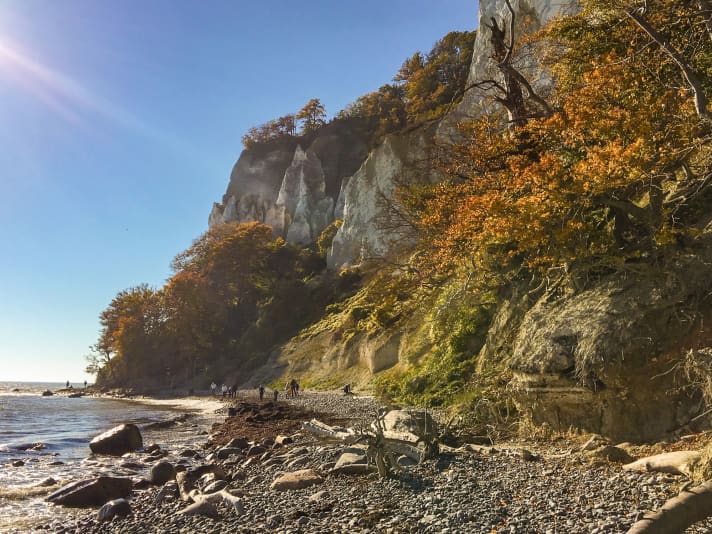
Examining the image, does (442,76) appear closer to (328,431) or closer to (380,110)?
(380,110)

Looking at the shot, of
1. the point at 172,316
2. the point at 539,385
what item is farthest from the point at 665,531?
the point at 172,316

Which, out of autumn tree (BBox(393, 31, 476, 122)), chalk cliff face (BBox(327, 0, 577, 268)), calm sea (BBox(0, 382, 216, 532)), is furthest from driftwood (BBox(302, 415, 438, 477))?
autumn tree (BBox(393, 31, 476, 122))

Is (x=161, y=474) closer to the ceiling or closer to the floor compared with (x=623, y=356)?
closer to the floor

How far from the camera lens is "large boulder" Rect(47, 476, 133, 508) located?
1070 cm

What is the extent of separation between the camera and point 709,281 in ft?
30.8

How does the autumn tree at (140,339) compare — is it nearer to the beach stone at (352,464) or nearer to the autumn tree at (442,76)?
the autumn tree at (442,76)

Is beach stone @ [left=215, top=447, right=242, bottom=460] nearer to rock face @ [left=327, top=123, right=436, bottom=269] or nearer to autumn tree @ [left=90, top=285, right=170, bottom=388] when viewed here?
rock face @ [left=327, top=123, right=436, bottom=269]

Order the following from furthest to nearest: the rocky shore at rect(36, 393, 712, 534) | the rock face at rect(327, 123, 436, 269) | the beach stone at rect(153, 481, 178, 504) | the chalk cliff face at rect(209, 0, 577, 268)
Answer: the rock face at rect(327, 123, 436, 269) → the chalk cliff face at rect(209, 0, 577, 268) → the beach stone at rect(153, 481, 178, 504) → the rocky shore at rect(36, 393, 712, 534)

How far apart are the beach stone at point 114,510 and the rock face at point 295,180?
215 feet

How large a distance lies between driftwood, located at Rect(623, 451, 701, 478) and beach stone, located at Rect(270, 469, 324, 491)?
19.1 ft

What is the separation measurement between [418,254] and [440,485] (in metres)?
22.6

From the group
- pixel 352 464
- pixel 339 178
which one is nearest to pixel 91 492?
pixel 352 464

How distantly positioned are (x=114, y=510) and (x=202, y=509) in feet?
7.99

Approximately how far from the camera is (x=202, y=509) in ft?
27.7
